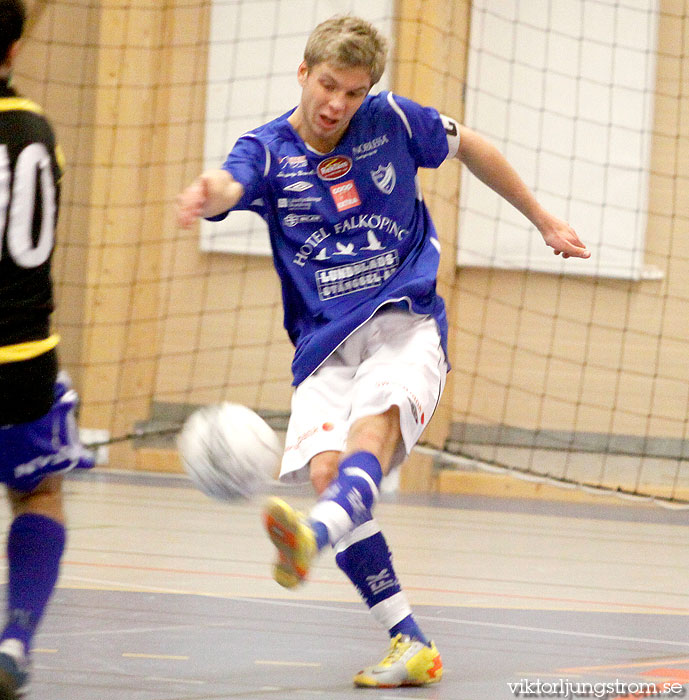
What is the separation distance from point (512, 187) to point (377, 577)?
3.51 feet

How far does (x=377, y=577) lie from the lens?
2840 millimetres

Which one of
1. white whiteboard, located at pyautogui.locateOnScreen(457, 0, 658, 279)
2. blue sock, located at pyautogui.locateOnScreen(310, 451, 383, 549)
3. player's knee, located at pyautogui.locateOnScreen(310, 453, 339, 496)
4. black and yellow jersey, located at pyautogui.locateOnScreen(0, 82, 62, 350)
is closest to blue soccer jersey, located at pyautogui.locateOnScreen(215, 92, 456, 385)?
player's knee, located at pyautogui.locateOnScreen(310, 453, 339, 496)

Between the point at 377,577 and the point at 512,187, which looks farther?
the point at 512,187

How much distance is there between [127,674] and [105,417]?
577cm

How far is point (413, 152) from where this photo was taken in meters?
3.09

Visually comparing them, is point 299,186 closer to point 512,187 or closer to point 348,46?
point 348,46

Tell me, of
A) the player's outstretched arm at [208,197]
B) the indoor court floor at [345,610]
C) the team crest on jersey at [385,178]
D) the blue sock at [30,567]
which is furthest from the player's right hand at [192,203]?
the indoor court floor at [345,610]

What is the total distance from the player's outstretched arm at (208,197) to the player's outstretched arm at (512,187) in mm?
676

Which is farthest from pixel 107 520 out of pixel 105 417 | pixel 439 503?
pixel 105 417

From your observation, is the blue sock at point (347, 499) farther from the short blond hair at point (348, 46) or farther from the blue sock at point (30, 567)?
the short blond hair at point (348, 46)

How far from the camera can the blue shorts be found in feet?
7.57

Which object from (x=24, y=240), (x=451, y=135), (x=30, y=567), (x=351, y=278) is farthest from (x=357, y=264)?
(x=30, y=567)

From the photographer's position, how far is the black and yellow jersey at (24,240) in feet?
7.34

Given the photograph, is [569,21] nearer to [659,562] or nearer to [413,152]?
[659,562]
